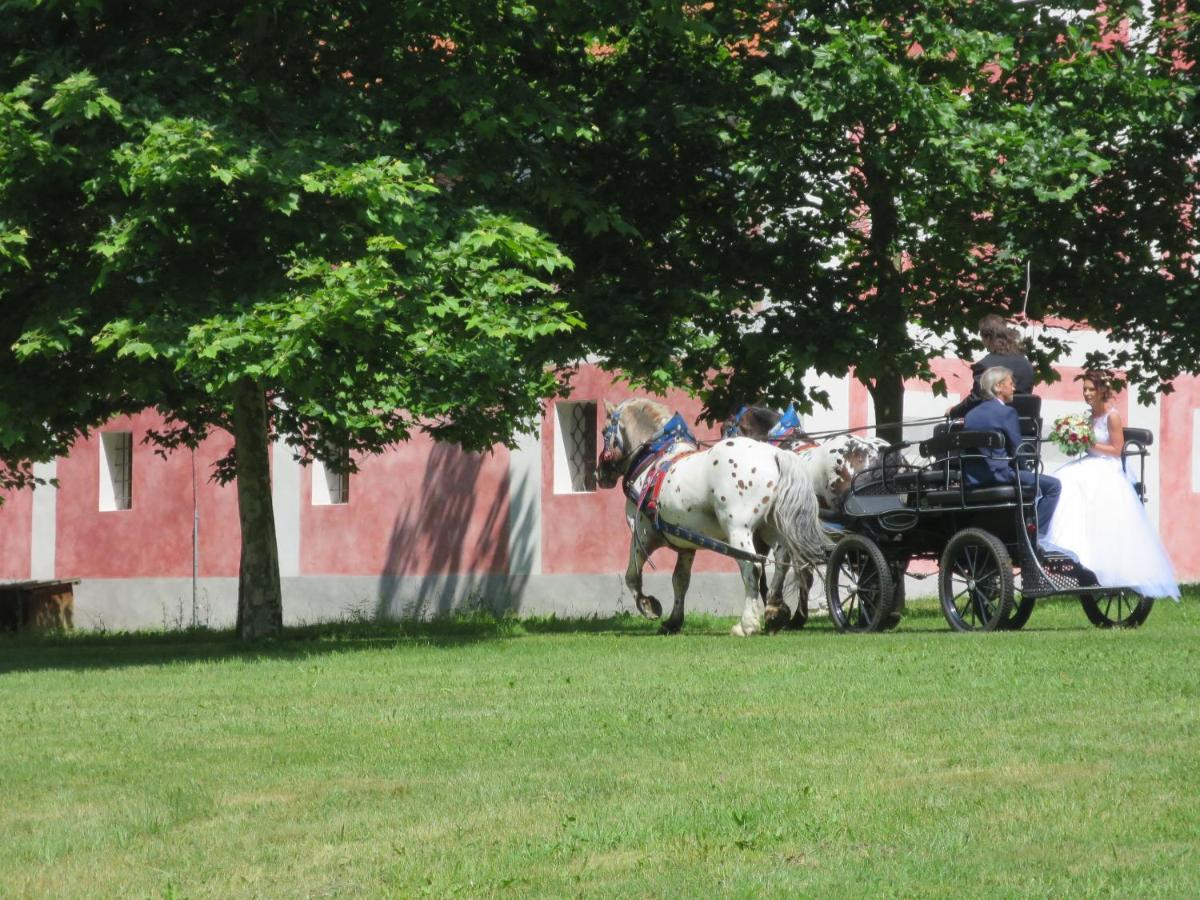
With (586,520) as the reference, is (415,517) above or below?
above

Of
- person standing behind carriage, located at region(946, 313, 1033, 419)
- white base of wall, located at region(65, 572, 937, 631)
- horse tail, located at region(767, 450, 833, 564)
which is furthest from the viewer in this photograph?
white base of wall, located at region(65, 572, 937, 631)

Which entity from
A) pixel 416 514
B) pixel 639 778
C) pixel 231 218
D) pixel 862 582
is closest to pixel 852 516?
pixel 862 582

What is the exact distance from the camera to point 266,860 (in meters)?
6.69

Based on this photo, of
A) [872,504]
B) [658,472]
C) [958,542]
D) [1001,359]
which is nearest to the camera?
[958,542]

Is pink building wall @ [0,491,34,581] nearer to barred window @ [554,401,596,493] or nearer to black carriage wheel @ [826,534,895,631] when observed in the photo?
barred window @ [554,401,596,493]

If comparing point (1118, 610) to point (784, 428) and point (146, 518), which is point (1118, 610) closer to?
point (784, 428)

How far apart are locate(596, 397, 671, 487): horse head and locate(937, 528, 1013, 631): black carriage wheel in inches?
145

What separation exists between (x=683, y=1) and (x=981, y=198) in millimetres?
4941

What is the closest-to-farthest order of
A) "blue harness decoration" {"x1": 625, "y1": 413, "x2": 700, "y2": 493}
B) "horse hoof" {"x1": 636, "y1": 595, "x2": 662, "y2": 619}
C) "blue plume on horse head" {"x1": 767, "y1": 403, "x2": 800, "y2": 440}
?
"horse hoof" {"x1": 636, "y1": 595, "x2": 662, "y2": 619}
"blue harness decoration" {"x1": 625, "y1": 413, "x2": 700, "y2": 493}
"blue plume on horse head" {"x1": 767, "y1": 403, "x2": 800, "y2": 440}

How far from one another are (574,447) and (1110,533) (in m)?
16.3

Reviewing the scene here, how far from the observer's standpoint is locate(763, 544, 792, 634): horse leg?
16938mm

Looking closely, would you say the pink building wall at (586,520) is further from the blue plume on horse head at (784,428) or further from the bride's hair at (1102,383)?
the bride's hair at (1102,383)

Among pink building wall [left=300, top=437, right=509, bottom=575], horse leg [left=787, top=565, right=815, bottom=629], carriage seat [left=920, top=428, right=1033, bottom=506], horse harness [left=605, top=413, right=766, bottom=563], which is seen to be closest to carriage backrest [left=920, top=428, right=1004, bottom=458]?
carriage seat [left=920, top=428, right=1033, bottom=506]

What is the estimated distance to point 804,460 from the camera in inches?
711
